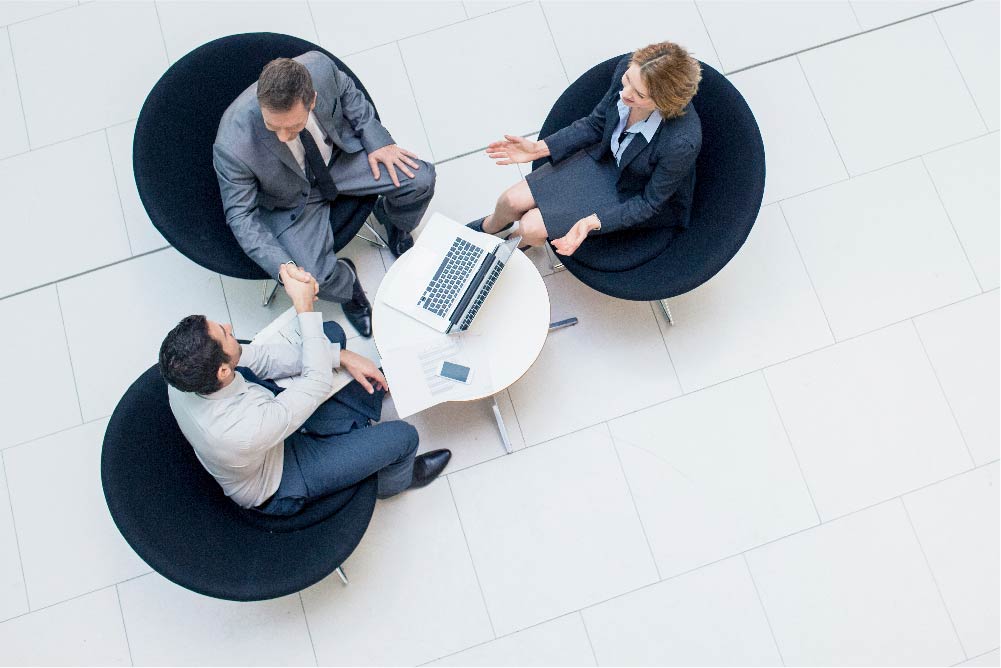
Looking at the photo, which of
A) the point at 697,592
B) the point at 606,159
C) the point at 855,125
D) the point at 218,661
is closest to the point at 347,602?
the point at 218,661

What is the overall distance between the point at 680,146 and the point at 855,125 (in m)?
1.28

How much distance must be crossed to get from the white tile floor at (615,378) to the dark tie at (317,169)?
467 mm

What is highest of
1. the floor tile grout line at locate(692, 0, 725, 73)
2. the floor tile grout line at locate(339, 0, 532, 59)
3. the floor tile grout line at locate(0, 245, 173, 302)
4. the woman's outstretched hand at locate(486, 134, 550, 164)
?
the floor tile grout line at locate(339, 0, 532, 59)

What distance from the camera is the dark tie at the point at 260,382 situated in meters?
2.38

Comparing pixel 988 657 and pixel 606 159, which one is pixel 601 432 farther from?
pixel 988 657

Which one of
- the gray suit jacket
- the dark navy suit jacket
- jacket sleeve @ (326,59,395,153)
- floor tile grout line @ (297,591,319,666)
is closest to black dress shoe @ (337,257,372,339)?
the gray suit jacket

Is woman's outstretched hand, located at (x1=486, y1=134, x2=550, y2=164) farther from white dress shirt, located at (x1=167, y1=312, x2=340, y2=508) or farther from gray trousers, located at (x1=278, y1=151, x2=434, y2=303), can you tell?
white dress shirt, located at (x1=167, y1=312, x2=340, y2=508)

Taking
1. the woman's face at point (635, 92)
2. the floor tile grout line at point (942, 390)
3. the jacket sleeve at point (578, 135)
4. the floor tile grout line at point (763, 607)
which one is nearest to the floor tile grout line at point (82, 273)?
the jacket sleeve at point (578, 135)

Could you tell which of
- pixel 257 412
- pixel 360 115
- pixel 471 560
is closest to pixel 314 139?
pixel 360 115

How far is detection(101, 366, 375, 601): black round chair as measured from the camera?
6.75 feet

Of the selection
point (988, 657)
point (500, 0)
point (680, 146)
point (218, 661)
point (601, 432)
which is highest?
point (500, 0)

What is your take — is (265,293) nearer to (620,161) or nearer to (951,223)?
(620,161)

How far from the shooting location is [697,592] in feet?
9.24

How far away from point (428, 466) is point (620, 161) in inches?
49.5
